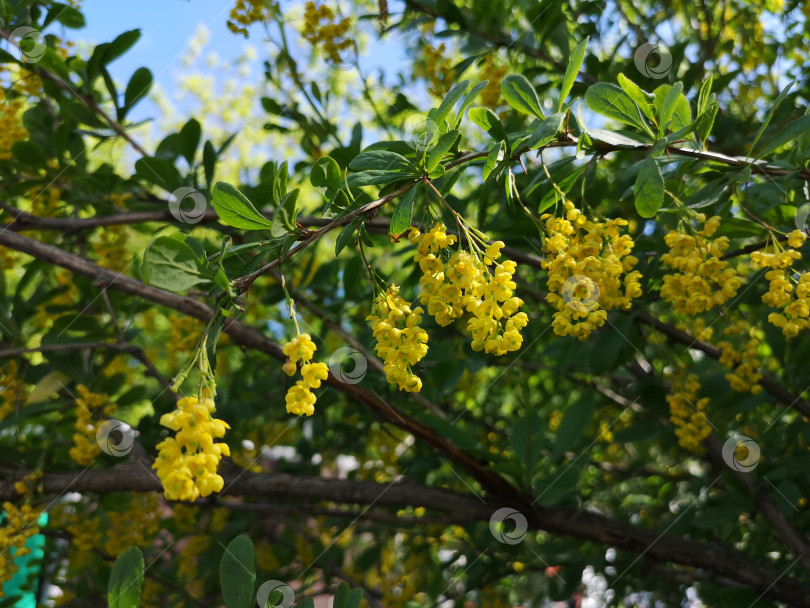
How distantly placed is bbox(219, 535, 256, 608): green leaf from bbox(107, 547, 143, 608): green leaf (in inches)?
5.0

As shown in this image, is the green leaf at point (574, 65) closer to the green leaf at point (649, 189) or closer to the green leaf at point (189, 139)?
the green leaf at point (649, 189)

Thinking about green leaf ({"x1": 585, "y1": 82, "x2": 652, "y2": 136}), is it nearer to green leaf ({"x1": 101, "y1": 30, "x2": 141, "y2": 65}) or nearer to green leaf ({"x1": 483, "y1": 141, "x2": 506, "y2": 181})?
green leaf ({"x1": 483, "y1": 141, "x2": 506, "y2": 181})

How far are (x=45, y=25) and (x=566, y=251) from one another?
153cm

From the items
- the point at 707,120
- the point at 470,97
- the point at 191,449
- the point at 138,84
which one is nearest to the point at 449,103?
the point at 470,97

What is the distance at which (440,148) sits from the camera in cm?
95

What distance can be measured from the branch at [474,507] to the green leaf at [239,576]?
0.70m

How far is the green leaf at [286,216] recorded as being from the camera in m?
0.90

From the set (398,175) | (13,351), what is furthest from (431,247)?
(13,351)

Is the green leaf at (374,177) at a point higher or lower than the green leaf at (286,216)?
higher

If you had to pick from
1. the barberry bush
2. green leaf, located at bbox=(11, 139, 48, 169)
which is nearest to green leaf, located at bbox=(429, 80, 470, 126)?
the barberry bush

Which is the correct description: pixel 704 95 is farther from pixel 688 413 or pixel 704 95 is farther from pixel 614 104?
pixel 688 413

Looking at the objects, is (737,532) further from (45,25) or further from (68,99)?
(45,25)

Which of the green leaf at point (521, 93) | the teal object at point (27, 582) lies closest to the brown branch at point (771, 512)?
the green leaf at point (521, 93)

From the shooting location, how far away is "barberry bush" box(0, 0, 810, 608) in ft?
3.28
